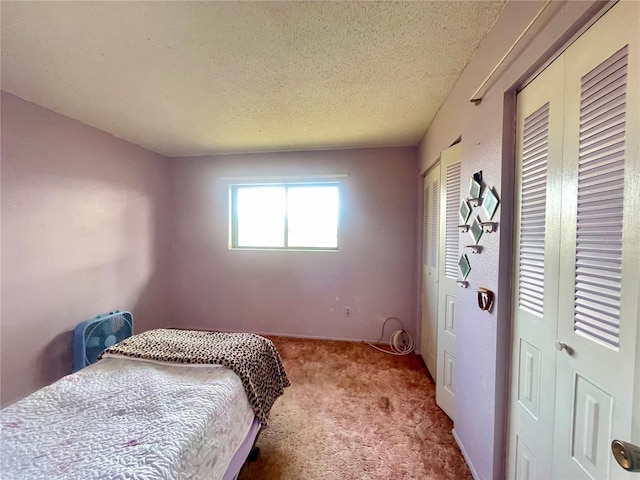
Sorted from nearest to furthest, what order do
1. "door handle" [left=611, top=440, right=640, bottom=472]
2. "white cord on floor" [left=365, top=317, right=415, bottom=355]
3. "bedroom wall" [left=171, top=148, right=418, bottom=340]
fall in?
1. "door handle" [left=611, top=440, right=640, bottom=472]
2. "white cord on floor" [left=365, top=317, right=415, bottom=355]
3. "bedroom wall" [left=171, top=148, right=418, bottom=340]

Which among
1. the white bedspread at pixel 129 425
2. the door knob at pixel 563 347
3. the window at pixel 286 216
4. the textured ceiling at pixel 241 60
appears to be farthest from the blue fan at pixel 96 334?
the door knob at pixel 563 347

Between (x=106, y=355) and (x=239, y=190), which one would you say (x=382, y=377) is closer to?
(x=106, y=355)

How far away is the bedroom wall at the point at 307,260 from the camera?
9.82ft

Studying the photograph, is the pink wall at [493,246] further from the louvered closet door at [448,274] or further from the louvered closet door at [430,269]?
the louvered closet door at [430,269]

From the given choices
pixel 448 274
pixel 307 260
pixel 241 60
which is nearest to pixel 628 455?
pixel 448 274

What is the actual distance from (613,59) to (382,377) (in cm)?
244

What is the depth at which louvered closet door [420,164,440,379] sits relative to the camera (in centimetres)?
221

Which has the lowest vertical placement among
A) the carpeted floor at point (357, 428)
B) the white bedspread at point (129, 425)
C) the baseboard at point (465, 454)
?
the carpeted floor at point (357, 428)

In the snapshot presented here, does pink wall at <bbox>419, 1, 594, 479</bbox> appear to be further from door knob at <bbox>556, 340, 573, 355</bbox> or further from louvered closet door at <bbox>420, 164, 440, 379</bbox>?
louvered closet door at <bbox>420, 164, 440, 379</bbox>

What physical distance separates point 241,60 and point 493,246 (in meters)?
1.74

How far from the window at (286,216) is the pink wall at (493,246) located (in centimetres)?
190

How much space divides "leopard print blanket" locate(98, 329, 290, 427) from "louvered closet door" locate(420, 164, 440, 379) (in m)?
1.47

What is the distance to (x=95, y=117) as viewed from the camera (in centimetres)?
221

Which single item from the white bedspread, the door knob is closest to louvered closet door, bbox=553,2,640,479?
the door knob
